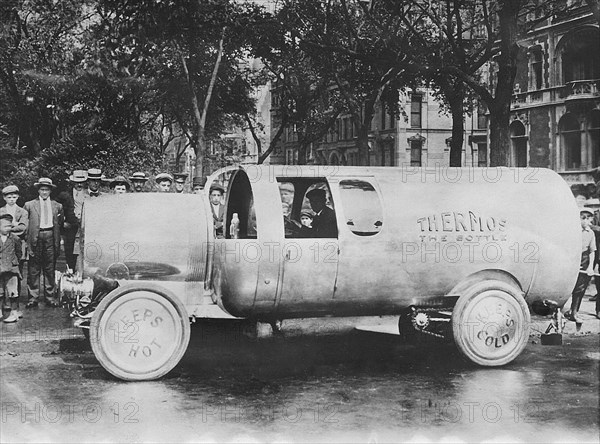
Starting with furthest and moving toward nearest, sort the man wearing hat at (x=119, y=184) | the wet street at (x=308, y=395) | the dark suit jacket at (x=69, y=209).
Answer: the dark suit jacket at (x=69, y=209) → the man wearing hat at (x=119, y=184) → the wet street at (x=308, y=395)

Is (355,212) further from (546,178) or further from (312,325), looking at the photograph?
(546,178)

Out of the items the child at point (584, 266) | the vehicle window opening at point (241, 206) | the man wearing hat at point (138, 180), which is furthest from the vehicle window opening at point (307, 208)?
the child at point (584, 266)

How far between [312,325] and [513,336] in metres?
1.84

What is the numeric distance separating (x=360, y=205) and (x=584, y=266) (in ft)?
13.5

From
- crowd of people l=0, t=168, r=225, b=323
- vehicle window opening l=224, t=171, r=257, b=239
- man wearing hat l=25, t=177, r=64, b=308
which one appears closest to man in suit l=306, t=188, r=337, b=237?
vehicle window opening l=224, t=171, r=257, b=239

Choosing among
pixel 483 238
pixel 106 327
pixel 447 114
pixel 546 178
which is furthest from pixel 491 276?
pixel 447 114

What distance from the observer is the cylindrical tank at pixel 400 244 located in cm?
586

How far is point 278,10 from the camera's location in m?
12.2

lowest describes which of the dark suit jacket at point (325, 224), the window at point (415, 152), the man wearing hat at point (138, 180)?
the dark suit jacket at point (325, 224)

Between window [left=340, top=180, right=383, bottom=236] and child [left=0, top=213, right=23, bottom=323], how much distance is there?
452 cm

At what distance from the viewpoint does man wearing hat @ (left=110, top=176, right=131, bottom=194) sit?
24.9 feet

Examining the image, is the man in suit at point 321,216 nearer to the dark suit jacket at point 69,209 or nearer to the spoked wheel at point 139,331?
the spoked wheel at point 139,331

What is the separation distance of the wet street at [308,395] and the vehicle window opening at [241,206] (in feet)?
3.51

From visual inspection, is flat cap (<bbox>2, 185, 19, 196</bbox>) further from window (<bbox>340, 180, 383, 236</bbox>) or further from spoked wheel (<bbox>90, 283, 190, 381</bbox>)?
window (<bbox>340, 180, 383, 236</bbox>)
